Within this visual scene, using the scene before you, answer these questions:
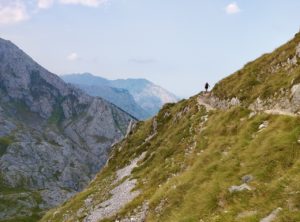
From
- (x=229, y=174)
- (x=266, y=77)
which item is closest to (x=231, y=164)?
(x=229, y=174)

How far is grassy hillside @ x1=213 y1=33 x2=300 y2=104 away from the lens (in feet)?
155

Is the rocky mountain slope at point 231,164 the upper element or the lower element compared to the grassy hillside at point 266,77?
lower

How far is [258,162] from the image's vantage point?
97.7 ft

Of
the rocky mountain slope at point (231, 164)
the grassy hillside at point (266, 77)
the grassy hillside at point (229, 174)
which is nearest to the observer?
the grassy hillside at point (229, 174)

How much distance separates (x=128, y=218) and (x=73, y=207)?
3077 cm

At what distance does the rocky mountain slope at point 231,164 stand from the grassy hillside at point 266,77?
147mm

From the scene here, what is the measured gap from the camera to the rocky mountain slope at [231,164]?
25047mm

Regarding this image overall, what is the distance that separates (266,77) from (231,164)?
84.5ft

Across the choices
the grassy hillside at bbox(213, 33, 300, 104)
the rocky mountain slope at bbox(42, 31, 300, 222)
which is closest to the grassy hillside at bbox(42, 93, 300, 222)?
the rocky mountain slope at bbox(42, 31, 300, 222)

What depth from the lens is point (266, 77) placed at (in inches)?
2154

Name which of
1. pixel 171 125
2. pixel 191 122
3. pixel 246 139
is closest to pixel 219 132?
pixel 246 139

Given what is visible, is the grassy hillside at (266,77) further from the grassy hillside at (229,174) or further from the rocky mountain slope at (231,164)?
the grassy hillside at (229,174)

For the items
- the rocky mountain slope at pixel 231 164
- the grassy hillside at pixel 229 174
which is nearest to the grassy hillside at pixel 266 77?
the rocky mountain slope at pixel 231 164

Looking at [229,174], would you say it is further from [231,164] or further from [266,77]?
[266,77]
